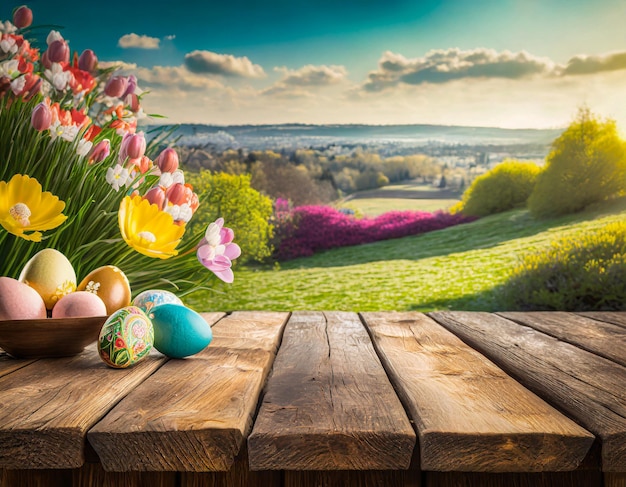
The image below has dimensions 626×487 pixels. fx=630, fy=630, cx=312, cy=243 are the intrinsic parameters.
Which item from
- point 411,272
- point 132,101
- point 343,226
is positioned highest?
point 132,101

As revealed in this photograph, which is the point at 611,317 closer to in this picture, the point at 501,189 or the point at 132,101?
the point at 132,101

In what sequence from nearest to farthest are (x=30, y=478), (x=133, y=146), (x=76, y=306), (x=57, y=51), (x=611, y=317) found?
(x=30, y=478)
(x=76, y=306)
(x=133, y=146)
(x=57, y=51)
(x=611, y=317)

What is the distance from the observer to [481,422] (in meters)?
0.80

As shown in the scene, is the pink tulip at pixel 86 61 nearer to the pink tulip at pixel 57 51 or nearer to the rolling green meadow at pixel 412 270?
the pink tulip at pixel 57 51

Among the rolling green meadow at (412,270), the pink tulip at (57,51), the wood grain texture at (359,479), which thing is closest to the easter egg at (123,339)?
the wood grain texture at (359,479)

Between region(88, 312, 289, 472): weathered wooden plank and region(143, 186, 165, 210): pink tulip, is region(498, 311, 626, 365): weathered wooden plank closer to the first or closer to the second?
region(88, 312, 289, 472): weathered wooden plank

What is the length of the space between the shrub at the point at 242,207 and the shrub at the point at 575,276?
6.31ft

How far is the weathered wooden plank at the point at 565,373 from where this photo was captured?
793 mm

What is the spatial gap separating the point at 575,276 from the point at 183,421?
385 cm

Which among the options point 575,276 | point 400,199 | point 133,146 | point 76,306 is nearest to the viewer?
point 76,306

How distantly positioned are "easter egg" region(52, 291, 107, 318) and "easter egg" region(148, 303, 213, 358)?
0.34 ft

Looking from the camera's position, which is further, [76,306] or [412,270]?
[412,270]

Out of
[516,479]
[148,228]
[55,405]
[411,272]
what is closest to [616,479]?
[516,479]

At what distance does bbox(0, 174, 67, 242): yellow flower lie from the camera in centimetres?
117
